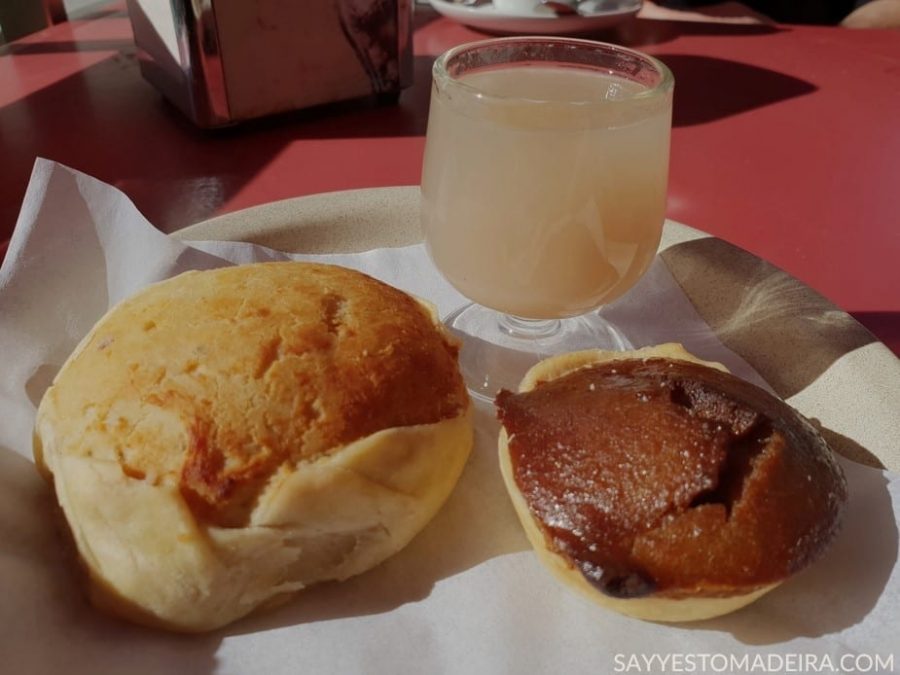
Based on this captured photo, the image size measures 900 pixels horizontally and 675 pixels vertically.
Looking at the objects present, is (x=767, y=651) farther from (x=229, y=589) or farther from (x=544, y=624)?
(x=229, y=589)

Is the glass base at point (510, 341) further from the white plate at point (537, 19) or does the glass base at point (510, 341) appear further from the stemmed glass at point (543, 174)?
the white plate at point (537, 19)

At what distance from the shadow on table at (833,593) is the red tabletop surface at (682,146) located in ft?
1.43

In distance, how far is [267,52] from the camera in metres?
1.46

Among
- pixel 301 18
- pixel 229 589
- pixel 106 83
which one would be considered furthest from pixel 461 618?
pixel 106 83

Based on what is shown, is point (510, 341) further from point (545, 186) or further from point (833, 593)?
point (833, 593)

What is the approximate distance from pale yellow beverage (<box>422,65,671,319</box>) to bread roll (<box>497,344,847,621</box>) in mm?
227

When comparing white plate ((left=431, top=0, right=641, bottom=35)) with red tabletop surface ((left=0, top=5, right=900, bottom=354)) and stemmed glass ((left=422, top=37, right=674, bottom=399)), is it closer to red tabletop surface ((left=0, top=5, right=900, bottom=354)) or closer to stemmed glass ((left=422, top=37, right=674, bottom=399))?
red tabletop surface ((left=0, top=5, right=900, bottom=354))

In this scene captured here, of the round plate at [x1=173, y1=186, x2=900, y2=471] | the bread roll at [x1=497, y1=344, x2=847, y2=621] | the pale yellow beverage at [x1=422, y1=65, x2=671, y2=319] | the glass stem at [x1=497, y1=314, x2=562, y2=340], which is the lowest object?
the glass stem at [x1=497, y1=314, x2=562, y2=340]

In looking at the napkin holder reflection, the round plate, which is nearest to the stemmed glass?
the round plate

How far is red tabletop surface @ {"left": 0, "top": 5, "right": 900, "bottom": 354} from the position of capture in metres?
1.34

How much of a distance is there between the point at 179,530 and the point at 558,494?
334 millimetres

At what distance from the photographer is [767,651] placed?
675mm

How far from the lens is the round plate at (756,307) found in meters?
0.90

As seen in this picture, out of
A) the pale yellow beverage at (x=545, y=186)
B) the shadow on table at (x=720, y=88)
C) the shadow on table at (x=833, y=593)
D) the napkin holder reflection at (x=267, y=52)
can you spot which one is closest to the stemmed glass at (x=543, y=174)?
the pale yellow beverage at (x=545, y=186)
